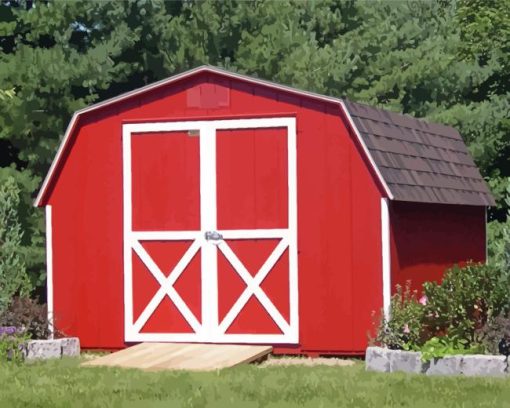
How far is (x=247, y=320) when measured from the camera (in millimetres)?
13852

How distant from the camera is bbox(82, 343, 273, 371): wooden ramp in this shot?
40.3ft

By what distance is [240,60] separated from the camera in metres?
27.2

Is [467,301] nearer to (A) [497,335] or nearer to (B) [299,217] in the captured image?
(A) [497,335]

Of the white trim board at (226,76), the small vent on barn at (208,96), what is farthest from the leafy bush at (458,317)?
the small vent on barn at (208,96)

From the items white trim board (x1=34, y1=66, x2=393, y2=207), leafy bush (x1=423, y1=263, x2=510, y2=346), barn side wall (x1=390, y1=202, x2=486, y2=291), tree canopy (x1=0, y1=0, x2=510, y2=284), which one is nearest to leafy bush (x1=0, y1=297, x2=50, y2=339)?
white trim board (x1=34, y1=66, x2=393, y2=207)

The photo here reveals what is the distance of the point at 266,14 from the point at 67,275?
15.3 meters

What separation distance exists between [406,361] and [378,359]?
36cm

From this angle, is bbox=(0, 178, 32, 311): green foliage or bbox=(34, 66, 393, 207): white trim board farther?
bbox=(0, 178, 32, 311): green foliage

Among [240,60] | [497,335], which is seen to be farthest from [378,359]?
[240,60]

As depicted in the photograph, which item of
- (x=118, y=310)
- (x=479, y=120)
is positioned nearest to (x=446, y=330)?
(x=118, y=310)

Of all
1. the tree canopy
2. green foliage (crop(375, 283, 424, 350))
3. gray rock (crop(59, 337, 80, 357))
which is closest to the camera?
green foliage (crop(375, 283, 424, 350))

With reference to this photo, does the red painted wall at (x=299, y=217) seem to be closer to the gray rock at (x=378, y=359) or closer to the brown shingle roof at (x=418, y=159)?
the brown shingle roof at (x=418, y=159)

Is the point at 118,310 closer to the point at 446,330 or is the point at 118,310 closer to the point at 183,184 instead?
the point at 183,184

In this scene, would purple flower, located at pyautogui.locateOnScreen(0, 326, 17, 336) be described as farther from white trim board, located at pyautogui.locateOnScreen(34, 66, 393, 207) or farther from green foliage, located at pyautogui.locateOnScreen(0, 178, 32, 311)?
white trim board, located at pyautogui.locateOnScreen(34, 66, 393, 207)
